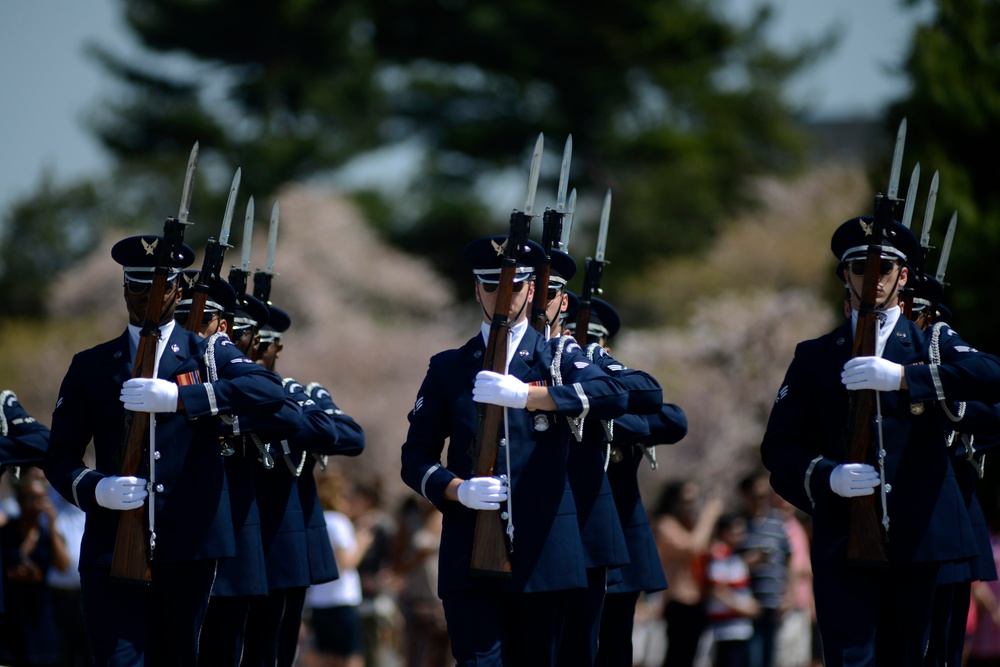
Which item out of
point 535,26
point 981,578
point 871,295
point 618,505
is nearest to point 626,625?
point 618,505

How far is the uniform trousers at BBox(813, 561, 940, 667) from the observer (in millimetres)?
6359

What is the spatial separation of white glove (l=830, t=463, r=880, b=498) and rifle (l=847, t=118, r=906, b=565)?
8cm

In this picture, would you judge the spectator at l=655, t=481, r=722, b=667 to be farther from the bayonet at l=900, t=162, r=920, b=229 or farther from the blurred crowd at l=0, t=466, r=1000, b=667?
the bayonet at l=900, t=162, r=920, b=229

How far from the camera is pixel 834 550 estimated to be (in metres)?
6.47

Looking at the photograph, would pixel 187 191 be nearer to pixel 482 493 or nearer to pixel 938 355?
pixel 482 493

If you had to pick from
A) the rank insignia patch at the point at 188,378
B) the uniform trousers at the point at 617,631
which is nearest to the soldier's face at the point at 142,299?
the rank insignia patch at the point at 188,378

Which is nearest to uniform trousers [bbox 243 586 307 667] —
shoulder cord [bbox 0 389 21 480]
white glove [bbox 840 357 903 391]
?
shoulder cord [bbox 0 389 21 480]

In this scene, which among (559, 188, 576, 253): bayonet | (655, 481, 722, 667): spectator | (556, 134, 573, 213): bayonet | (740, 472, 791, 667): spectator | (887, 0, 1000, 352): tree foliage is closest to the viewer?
(556, 134, 573, 213): bayonet

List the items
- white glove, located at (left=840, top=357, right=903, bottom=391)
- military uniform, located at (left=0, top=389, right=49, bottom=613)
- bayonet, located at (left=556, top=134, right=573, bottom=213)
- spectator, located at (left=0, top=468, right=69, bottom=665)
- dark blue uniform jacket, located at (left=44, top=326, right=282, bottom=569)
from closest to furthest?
white glove, located at (left=840, top=357, right=903, bottom=391), dark blue uniform jacket, located at (left=44, top=326, right=282, bottom=569), bayonet, located at (left=556, top=134, right=573, bottom=213), military uniform, located at (left=0, top=389, right=49, bottom=613), spectator, located at (left=0, top=468, right=69, bottom=665)

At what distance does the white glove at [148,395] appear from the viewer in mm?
6410

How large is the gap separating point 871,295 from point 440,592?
2.20 meters

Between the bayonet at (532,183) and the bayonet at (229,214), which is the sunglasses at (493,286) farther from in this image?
the bayonet at (229,214)

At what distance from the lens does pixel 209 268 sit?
25.0 feet

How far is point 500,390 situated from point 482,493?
1.40 ft
